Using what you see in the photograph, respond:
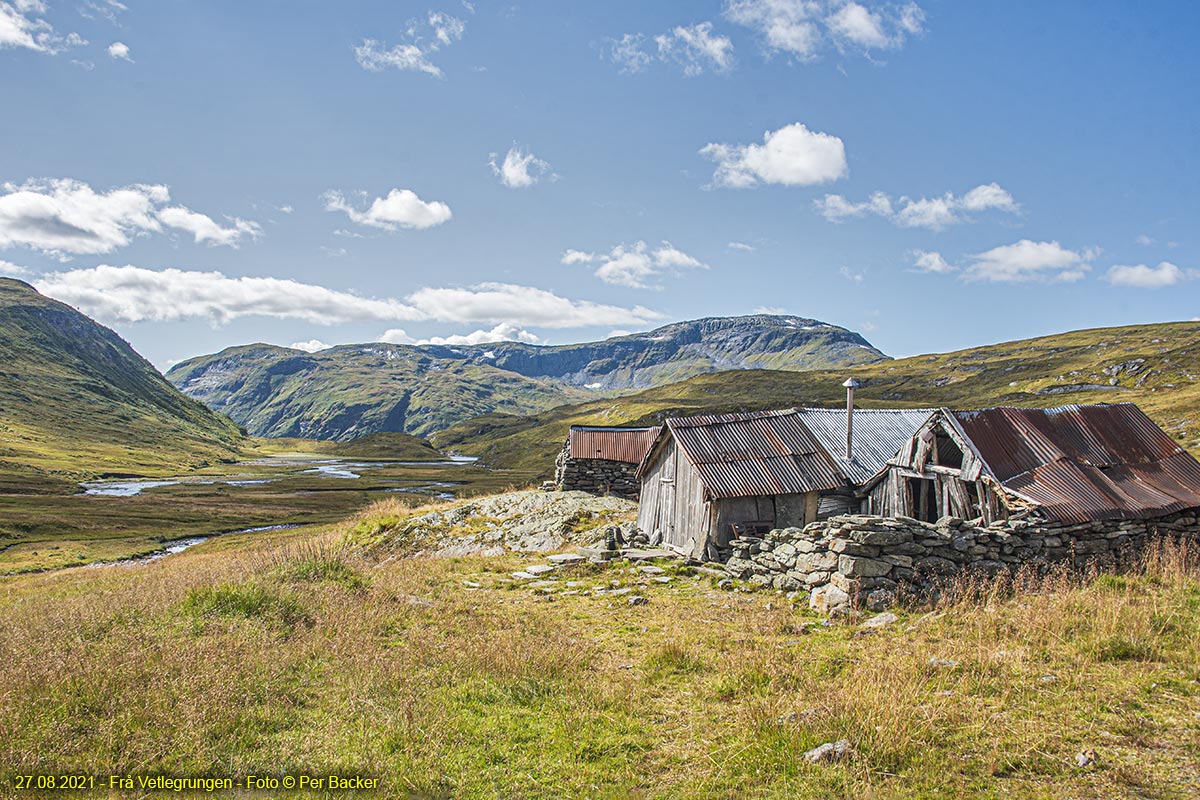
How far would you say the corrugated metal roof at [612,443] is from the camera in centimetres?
3822

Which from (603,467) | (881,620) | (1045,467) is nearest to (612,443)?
(603,467)

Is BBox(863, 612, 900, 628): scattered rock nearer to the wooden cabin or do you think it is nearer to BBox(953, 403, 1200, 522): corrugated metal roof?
BBox(953, 403, 1200, 522): corrugated metal roof

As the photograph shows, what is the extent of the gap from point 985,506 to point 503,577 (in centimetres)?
1383

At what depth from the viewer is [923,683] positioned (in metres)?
7.71

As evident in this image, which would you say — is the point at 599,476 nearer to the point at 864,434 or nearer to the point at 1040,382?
the point at 864,434

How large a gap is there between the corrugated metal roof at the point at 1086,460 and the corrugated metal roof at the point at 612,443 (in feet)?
69.9

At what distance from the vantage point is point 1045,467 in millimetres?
16938

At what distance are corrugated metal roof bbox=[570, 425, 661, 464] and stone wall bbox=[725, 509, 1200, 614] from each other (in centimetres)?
2157

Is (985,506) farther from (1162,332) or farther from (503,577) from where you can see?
(1162,332)

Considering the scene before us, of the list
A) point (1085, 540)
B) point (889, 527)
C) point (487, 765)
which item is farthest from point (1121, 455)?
point (487, 765)

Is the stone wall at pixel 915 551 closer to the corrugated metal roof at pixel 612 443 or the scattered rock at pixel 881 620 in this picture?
the scattered rock at pixel 881 620

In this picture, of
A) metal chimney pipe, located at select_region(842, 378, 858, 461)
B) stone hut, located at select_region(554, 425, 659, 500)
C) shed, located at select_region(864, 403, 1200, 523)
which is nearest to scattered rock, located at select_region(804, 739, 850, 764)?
shed, located at select_region(864, 403, 1200, 523)

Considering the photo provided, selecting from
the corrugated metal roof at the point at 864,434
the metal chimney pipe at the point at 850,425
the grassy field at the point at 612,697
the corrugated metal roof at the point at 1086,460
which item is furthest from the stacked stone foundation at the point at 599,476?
the grassy field at the point at 612,697

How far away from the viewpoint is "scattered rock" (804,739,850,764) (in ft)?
20.3
